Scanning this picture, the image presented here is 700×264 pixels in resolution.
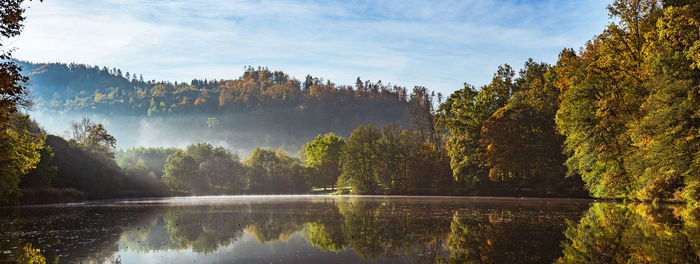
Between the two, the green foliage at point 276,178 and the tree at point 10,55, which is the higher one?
the tree at point 10,55

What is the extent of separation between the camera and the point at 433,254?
13031 mm

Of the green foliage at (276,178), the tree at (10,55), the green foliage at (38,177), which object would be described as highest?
the tree at (10,55)

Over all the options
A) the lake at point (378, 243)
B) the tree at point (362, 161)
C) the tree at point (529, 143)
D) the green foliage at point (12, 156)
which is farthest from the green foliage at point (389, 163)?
the lake at point (378, 243)

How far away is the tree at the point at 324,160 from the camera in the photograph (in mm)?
121750

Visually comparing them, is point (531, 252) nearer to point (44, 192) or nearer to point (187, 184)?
point (44, 192)

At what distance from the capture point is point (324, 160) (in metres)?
122

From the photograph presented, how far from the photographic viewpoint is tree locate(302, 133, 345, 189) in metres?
122

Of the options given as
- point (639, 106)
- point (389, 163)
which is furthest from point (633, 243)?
point (389, 163)

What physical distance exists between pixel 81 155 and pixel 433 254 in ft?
277

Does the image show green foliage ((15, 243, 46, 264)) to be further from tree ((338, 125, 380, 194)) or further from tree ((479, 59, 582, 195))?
tree ((338, 125, 380, 194))

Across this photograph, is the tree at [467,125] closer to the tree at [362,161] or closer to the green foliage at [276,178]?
the tree at [362,161]

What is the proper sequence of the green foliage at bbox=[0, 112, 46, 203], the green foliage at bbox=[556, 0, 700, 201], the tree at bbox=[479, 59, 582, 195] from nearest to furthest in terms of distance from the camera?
the green foliage at bbox=[556, 0, 700, 201] < the green foliage at bbox=[0, 112, 46, 203] < the tree at bbox=[479, 59, 582, 195]

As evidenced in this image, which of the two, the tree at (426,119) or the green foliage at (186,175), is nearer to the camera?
the tree at (426,119)

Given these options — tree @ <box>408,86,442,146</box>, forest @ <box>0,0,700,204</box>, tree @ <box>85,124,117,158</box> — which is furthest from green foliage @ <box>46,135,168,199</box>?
tree @ <box>408,86,442,146</box>
